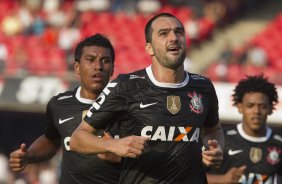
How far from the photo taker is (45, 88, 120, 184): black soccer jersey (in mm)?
6953

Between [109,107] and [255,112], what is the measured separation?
2811 mm

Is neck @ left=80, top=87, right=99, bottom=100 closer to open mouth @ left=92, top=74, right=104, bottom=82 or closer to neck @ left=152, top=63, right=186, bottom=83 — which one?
open mouth @ left=92, top=74, right=104, bottom=82

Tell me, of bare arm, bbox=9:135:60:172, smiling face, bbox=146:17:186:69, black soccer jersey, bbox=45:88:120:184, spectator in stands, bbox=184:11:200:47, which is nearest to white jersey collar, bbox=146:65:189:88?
smiling face, bbox=146:17:186:69

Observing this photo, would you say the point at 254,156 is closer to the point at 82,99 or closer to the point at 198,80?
the point at 82,99

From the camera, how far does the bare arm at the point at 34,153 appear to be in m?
7.05

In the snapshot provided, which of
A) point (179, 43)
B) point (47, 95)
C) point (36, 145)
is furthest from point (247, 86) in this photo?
point (47, 95)

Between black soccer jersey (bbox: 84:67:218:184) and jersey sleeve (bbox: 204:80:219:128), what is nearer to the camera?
black soccer jersey (bbox: 84:67:218:184)

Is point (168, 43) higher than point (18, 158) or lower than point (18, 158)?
higher

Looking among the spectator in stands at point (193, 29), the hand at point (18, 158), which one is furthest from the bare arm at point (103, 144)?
the spectator in stands at point (193, 29)

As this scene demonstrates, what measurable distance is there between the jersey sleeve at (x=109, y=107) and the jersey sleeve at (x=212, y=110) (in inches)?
28.9

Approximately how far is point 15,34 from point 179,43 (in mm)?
15979

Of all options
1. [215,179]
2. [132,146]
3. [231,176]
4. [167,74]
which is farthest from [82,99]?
[132,146]

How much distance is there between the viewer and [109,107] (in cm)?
582

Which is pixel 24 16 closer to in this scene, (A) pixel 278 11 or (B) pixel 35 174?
(B) pixel 35 174
